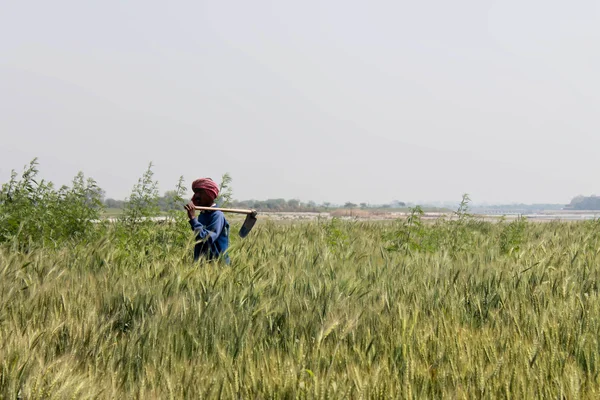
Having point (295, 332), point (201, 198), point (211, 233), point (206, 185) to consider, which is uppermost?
point (206, 185)

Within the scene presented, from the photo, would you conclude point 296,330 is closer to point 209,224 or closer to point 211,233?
point 211,233

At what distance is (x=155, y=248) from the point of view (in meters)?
6.49

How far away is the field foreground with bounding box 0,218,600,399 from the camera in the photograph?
8.14ft

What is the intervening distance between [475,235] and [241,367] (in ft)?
25.2

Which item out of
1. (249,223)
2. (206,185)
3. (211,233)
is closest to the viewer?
(211,233)

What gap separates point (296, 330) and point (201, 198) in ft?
8.37

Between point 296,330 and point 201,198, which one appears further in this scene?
point 201,198

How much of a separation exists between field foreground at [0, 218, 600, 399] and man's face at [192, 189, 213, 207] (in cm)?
58

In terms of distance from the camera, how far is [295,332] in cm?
333

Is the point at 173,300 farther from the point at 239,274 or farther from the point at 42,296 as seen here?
the point at 239,274

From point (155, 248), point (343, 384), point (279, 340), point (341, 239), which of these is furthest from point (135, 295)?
point (341, 239)

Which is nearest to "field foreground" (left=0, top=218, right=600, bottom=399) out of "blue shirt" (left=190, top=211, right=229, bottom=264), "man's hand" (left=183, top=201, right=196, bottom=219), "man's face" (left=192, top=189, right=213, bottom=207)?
"blue shirt" (left=190, top=211, right=229, bottom=264)

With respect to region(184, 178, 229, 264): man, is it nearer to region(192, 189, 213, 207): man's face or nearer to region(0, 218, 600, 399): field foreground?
region(192, 189, 213, 207): man's face

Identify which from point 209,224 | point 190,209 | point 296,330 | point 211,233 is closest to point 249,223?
point 209,224
